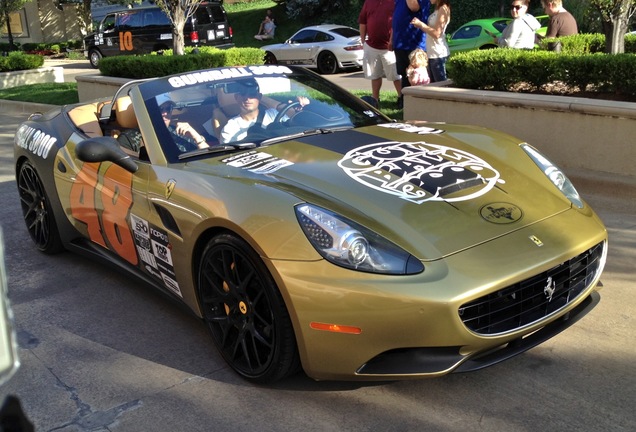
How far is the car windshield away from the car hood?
23 cm

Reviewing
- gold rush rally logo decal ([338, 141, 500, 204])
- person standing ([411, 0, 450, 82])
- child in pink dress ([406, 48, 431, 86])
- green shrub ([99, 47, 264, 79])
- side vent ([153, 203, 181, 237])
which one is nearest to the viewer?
gold rush rally logo decal ([338, 141, 500, 204])

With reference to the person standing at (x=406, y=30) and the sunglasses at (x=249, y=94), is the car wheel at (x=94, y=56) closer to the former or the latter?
the person standing at (x=406, y=30)

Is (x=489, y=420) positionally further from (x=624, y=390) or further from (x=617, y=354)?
(x=617, y=354)

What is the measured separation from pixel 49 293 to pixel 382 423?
109 inches

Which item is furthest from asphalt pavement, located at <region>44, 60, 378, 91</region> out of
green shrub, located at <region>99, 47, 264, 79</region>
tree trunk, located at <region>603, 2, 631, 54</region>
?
tree trunk, located at <region>603, 2, 631, 54</region>

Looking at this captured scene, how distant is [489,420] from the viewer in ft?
10.0

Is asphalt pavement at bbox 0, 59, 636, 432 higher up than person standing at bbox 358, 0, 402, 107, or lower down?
lower down

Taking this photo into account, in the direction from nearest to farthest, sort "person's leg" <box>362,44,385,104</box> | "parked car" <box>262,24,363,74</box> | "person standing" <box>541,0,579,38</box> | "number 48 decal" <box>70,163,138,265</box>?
"number 48 decal" <box>70,163,138,265</box> → "person standing" <box>541,0,579,38</box> → "person's leg" <box>362,44,385,104</box> → "parked car" <box>262,24,363,74</box>

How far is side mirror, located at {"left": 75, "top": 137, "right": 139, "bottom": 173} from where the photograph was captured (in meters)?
3.98

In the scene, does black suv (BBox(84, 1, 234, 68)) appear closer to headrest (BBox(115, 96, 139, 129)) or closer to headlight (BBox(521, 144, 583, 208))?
headrest (BBox(115, 96, 139, 129))

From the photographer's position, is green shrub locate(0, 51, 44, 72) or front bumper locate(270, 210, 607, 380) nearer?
front bumper locate(270, 210, 607, 380)

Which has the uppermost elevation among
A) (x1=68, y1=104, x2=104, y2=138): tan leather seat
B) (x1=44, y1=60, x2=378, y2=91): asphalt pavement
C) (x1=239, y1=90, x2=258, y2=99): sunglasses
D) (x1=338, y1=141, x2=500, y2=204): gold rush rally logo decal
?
(x1=239, y1=90, x2=258, y2=99): sunglasses

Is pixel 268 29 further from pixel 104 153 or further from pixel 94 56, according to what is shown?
pixel 104 153

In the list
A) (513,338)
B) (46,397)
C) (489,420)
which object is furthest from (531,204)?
(46,397)
